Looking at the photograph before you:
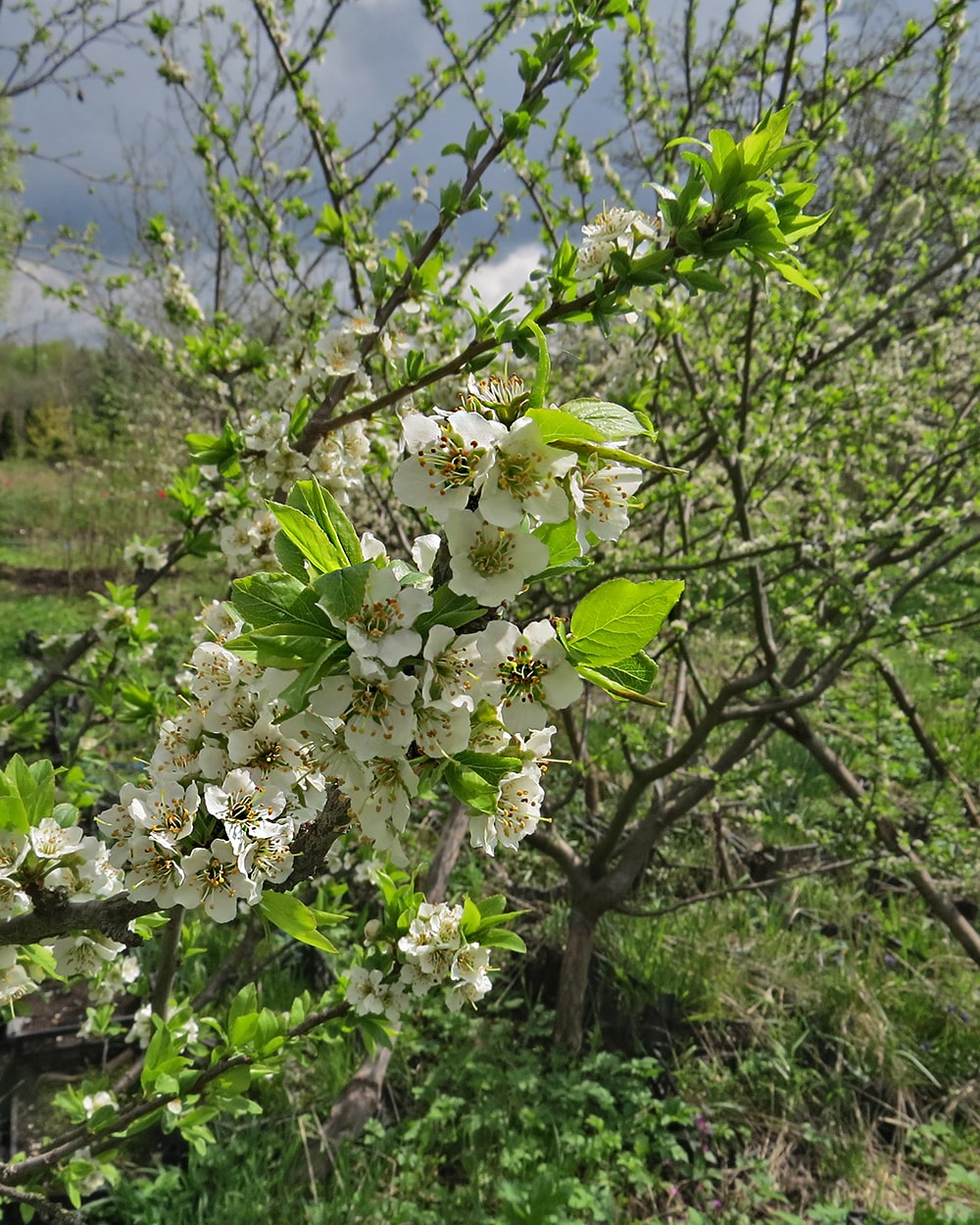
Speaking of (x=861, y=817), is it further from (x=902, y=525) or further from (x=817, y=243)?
(x=817, y=243)

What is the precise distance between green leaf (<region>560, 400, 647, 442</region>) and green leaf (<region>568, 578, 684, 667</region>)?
143mm

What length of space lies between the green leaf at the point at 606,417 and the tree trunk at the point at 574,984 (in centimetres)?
277

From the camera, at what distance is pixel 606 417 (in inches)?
27.8

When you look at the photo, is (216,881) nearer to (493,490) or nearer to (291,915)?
(291,915)

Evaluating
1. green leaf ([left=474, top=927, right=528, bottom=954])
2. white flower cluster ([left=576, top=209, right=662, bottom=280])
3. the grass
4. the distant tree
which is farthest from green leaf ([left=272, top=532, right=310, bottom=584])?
the distant tree

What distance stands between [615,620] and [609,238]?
0.72 meters

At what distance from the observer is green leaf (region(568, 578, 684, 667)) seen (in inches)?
28.7

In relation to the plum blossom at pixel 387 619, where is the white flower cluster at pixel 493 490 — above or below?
above

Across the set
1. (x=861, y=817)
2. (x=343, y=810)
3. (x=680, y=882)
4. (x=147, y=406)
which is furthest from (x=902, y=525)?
(x=147, y=406)

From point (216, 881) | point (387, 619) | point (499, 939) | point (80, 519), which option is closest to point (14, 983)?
point (216, 881)

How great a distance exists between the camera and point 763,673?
256cm

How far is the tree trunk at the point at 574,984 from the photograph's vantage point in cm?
307

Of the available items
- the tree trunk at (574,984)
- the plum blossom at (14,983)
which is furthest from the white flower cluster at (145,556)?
the tree trunk at (574,984)

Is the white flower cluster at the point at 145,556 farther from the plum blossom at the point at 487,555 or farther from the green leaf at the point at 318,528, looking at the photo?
the plum blossom at the point at 487,555
